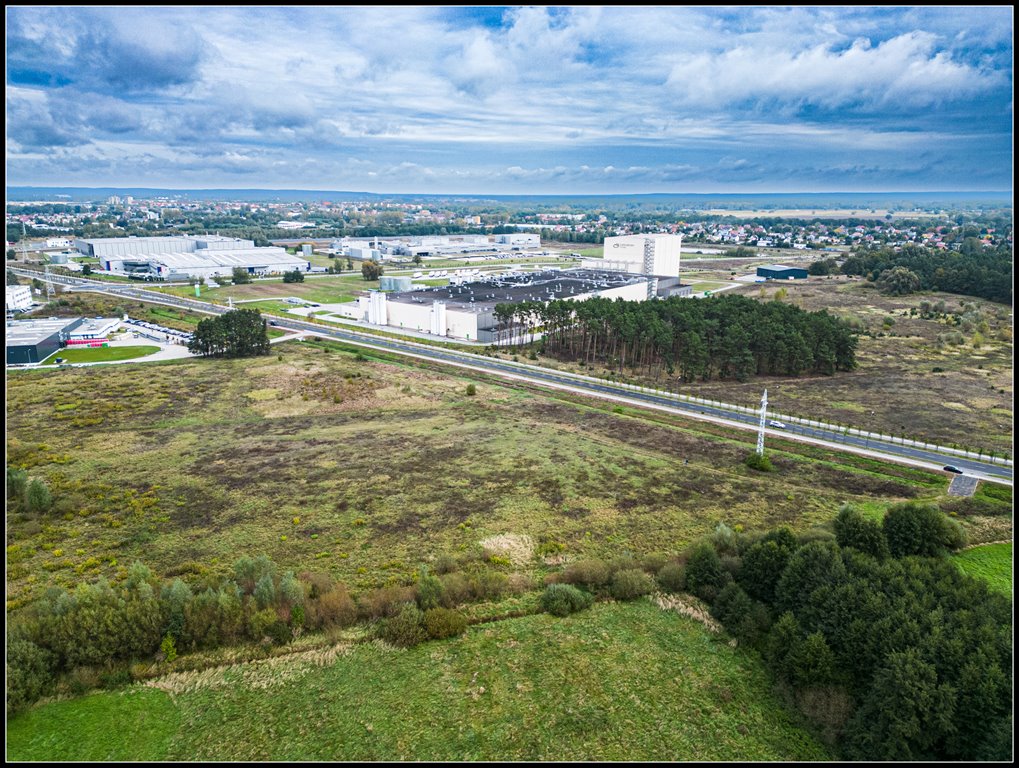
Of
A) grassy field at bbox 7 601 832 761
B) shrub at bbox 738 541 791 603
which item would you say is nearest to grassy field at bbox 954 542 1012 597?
shrub at bbox 738 541 791 603

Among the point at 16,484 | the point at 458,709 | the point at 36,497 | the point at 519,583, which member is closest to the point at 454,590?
the point at 519,583

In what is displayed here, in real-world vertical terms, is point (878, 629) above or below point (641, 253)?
below

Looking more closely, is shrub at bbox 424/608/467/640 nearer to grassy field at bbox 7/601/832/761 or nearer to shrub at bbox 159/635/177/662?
grassy field at bbox 7/601/832/761

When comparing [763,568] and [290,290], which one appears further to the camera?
[290,290]

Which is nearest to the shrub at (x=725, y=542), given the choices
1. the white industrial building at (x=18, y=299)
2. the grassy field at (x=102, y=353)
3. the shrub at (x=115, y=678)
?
the shrub at (x=115, y=678)

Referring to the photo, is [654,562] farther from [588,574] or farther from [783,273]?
[783,273]

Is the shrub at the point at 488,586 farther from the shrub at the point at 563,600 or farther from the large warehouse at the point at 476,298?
the large warehouse at the point at 476,298

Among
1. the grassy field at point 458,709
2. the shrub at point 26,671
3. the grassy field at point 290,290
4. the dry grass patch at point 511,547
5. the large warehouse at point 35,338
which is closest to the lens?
the grassy field at point 458,709
